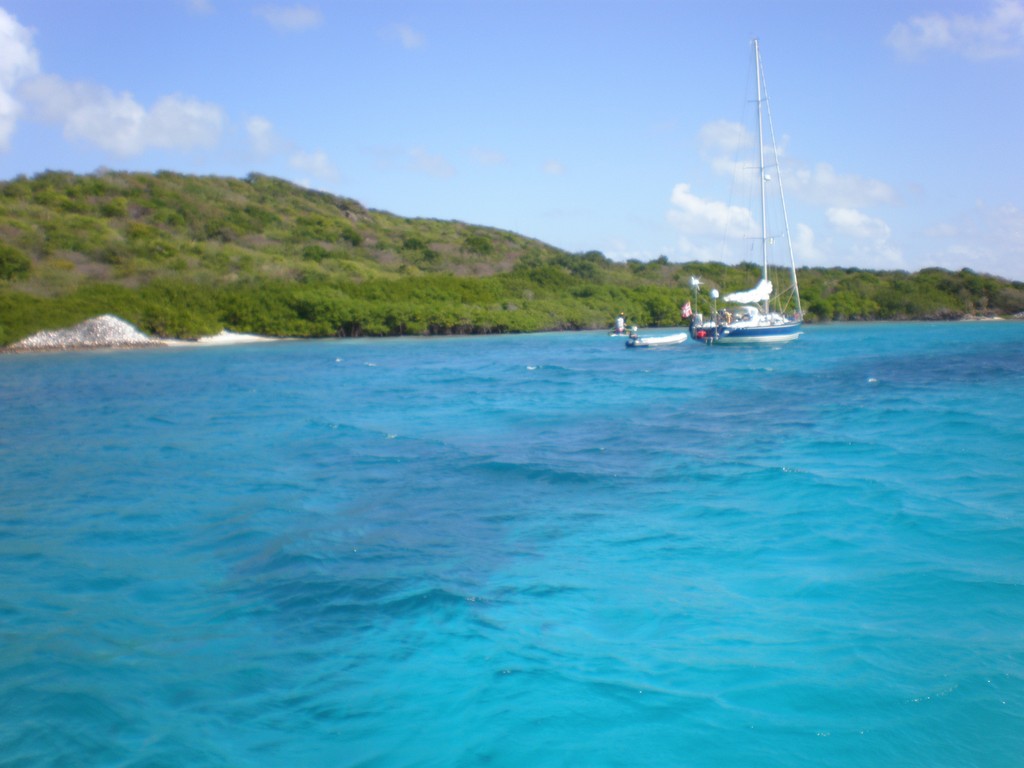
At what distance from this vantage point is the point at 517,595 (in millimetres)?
6523

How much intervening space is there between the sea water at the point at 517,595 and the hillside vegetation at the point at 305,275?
34.7m

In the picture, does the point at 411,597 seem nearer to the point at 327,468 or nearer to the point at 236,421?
the point at 327,468

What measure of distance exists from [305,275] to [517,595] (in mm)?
54442

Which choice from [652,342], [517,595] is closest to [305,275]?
[652,342]

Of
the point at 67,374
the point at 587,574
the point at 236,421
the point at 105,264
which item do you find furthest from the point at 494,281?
the point at 587,574

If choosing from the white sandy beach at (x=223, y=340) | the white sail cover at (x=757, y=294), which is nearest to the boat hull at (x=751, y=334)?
the white sail cover at (x=757, y=294)

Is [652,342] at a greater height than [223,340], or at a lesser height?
lesser

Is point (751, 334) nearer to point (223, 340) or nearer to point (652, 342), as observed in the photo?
point (652, 342)

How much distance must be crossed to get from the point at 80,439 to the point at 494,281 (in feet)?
175

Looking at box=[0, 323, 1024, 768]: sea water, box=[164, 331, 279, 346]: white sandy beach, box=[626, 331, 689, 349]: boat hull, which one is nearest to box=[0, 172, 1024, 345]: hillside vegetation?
box=[164, 331, 279, 346]: white sandy beach

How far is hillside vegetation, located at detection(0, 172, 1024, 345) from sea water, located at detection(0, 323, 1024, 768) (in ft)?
114

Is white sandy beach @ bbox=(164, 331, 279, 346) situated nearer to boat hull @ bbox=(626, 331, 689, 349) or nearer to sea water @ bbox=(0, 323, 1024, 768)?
boat hull @ bbox=(626, 331, 689, 349)

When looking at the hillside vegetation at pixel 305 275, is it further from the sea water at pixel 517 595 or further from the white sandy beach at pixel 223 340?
the sea water at pixel 517 595

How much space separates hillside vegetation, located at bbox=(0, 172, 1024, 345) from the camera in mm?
46812
